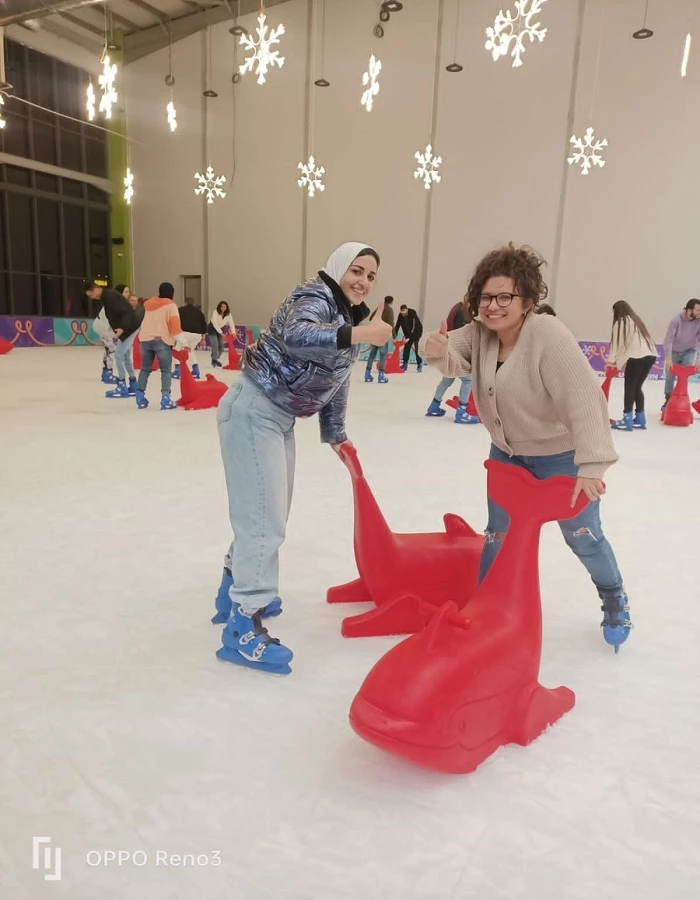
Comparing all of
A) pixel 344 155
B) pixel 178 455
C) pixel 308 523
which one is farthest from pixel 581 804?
pixel 344 155

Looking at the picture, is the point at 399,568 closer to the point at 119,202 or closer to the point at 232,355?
the point at 232,355

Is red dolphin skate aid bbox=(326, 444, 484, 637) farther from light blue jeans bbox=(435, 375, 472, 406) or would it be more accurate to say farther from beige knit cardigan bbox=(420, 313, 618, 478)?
light blue jeans bbox=(435, 375, 472, 406)

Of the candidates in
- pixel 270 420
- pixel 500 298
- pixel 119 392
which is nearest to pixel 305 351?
pixel 270 420

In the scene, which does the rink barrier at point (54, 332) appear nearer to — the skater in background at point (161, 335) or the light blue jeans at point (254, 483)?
the skater in background at point (161, 335)

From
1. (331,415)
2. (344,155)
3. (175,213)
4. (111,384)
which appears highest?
(344,155)

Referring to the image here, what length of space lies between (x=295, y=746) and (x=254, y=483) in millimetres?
671

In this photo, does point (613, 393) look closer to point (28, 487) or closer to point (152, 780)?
point (28, 487)

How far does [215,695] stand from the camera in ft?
5.63

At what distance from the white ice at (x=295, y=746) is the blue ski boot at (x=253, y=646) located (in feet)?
0.16

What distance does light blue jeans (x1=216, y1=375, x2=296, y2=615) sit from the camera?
1.75 meters

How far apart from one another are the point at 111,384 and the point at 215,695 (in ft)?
23.8

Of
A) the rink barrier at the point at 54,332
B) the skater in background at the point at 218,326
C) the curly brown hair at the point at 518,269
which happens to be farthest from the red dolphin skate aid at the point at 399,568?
the rink barrier at the point at 54,332

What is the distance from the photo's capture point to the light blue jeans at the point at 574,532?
1.81m

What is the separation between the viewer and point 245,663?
185cm
